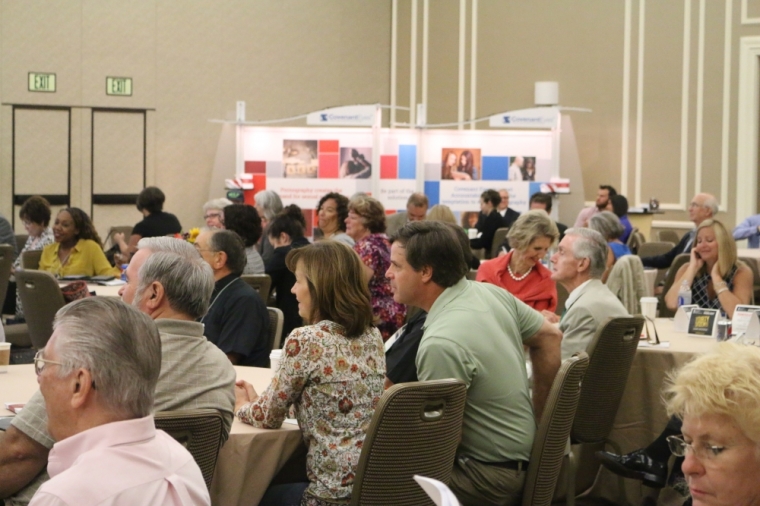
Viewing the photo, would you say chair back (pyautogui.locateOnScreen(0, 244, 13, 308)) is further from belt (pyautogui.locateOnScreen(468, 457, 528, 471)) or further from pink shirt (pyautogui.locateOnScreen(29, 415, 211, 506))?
pink shirt (pyautogui.locateOnScreen(29, 415, 211, 506))

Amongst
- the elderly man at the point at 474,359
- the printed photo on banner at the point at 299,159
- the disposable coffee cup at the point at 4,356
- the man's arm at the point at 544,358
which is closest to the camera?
the elderly man at the point at 474,359

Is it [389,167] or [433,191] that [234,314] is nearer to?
[389,167]

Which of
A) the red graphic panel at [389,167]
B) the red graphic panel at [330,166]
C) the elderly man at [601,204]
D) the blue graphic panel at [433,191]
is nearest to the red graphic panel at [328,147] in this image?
the red graphic panel at [330,166]

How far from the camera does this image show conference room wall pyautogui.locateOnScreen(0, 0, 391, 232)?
12.0m

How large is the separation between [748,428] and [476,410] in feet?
4.16

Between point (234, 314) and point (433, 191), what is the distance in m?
7.59

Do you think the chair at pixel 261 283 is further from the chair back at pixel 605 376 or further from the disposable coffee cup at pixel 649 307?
the chair back at pixel 605 376

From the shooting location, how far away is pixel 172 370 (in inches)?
99.8

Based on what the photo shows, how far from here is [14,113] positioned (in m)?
11.9

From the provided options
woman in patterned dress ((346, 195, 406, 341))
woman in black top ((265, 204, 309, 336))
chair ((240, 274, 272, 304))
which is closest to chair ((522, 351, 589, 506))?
woman in patterned dress ((346, 195, 406, 341))

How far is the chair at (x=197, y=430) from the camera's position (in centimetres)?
221

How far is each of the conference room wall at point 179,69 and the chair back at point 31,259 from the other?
450 cm

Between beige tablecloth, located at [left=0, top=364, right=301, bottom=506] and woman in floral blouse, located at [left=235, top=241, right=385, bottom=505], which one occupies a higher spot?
woman in floral blouse, located at [left=235, top=241, right=385, bottom=505]

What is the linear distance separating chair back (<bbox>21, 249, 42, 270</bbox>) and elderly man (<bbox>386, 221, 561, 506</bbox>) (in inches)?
189
